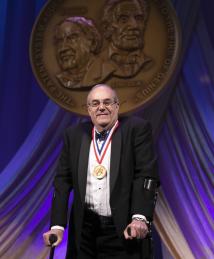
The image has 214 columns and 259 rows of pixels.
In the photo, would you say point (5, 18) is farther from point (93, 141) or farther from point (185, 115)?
point (93, 141)

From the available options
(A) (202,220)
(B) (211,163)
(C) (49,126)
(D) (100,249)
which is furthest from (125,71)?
(D) (100,249)

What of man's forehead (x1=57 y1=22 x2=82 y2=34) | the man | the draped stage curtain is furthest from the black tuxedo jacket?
man's forehead (x1=57 y1=22 x2=82 y2=34)

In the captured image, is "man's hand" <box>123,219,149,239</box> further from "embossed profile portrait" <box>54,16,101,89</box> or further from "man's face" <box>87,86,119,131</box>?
"embossed profile portrait" <box>54,16,101,89</box>

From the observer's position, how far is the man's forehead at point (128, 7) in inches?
122

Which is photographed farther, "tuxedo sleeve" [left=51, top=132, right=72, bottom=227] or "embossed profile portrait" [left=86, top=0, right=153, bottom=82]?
"embossed profile portrait" [left=86, top=0, right=153, bottom=82]

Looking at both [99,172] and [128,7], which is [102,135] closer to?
[99,172]

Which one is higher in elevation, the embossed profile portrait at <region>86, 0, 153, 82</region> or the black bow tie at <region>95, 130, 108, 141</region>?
the embossed profile portrait at <region>86, 0, 153, 82</region>

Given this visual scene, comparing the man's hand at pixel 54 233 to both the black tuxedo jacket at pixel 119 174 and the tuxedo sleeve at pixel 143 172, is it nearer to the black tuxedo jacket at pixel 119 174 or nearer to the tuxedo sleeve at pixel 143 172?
the black tuxedo jacket at pixel 119 174

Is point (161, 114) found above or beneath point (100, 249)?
above

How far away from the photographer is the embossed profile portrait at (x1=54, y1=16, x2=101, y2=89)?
3.19 m

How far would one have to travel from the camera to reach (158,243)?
3.09 metres

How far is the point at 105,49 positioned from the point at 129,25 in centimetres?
24

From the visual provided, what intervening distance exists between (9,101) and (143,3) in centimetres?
118

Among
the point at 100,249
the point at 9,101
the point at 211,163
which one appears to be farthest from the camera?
the point at 9,101
